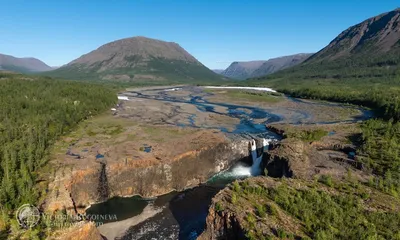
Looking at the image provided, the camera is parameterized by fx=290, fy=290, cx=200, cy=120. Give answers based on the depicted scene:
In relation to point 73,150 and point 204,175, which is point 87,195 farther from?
point 204,175

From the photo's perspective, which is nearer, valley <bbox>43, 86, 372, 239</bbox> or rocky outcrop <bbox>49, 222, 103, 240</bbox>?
rocky outcrop <bbox>49, 222, 103, 240</bbox>

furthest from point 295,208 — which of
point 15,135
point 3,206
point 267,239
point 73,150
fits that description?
point 15,135

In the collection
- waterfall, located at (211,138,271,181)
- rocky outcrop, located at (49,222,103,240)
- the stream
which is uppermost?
rocky outcrop, located at (49,222,103,240)

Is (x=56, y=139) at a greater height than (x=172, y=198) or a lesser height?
greater

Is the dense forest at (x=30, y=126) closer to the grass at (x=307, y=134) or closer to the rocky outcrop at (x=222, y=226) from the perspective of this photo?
the rocky outcrop at (x=222, y=226)

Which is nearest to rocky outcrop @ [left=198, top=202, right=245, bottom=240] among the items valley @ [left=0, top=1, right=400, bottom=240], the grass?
valley @ [left=0, top=1, right=400, bottom=240]

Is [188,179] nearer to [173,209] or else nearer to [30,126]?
[173,209]

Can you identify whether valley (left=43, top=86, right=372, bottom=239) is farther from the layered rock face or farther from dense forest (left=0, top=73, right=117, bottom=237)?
dense forest (left=0, top=73, right=117, bottom=237)

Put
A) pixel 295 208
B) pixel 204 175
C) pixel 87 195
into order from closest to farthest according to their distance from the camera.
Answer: pixel 295 208, pixel 87 195, pixel 204 175

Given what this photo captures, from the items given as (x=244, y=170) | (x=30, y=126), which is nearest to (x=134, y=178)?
(x=244, y=170)
